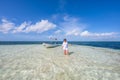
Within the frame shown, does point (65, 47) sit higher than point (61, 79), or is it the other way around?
point (65, 47)

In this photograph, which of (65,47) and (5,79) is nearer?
(5,79)

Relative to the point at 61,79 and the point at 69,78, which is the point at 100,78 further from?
the point at 61,79

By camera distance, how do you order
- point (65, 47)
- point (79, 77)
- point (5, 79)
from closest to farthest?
point (5, 79) < point (79, 77) < point (65, 47)

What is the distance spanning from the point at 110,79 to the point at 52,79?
154 inches

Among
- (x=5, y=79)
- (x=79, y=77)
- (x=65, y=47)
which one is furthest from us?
(x=65, y=47)

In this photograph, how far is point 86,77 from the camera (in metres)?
7.30

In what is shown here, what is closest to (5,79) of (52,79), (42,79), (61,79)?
(42,79)

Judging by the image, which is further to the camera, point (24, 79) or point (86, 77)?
point (86, 77)

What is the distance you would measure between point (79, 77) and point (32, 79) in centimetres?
323

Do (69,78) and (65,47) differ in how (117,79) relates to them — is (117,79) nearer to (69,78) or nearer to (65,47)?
(69,78)

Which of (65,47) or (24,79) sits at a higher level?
(65,47)

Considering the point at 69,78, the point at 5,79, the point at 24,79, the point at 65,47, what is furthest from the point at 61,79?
the point at 65,47

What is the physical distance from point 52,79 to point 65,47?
10.7 m

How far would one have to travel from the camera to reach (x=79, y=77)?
23.9 ft
